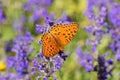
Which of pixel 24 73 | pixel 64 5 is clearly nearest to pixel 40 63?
pixel 24 73

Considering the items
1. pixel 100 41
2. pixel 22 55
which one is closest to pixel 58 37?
pixel 22 55

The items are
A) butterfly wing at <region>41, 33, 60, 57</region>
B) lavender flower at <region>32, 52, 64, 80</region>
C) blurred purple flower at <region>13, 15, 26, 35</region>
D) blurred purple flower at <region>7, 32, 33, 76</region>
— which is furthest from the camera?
blurred purple flower at <region>13, 15, 26, 35</region>

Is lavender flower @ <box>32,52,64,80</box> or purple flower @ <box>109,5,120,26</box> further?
purple flower @ <box>109,5,120,26</box>

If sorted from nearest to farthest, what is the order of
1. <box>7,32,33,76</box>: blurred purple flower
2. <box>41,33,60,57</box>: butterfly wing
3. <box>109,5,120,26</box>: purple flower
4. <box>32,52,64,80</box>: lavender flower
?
<box>41,33,60,57</box>: butterfly wing → <box>32,52,64,80</box>: lavender flower → <box>7,32,33,76</box>: blurred purple flower → <box>109,5,120,26</box>: purple flower

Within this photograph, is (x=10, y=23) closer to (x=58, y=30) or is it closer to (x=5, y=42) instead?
(x=5, y=42)

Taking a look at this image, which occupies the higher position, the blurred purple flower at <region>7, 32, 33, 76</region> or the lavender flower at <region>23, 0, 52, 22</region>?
the lavender flower at <region>23, 0, 52, 22</region>

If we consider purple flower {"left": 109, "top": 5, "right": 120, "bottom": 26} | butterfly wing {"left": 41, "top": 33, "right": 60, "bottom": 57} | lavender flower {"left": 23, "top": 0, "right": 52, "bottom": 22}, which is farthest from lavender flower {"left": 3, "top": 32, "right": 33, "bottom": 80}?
lavender flower {"left": 23, "top": 0, "right": 52, "bottom": 22}

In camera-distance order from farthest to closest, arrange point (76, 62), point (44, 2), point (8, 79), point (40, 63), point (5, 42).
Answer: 1. point (44, 2)
2. point (5, 42)
3. point (76, 62)
4. point (8, 79)
5. point (40, 63)

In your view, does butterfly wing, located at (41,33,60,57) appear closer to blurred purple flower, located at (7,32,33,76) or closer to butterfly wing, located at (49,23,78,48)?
butterfly wing, located at (49,23,78,48)
